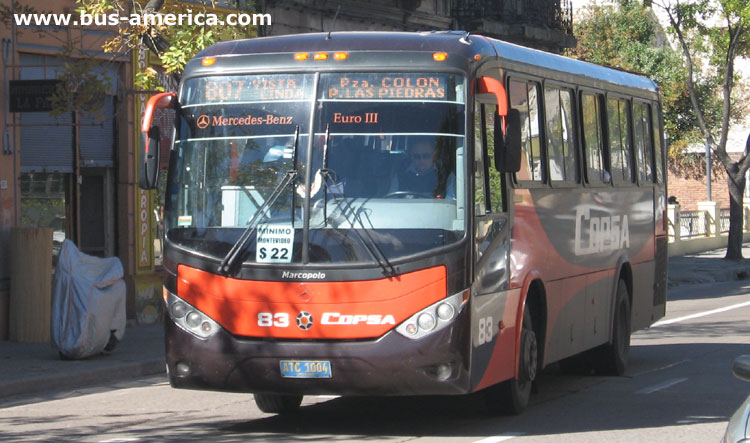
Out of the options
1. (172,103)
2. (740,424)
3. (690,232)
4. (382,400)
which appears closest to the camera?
(740,424)

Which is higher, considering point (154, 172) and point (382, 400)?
point (154, 172)

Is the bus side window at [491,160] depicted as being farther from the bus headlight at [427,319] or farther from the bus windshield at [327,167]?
the bus headlight at [427,319]

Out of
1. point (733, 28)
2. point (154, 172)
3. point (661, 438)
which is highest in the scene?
point (733, 28)

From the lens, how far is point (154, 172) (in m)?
9.24

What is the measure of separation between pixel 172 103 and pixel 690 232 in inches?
1239

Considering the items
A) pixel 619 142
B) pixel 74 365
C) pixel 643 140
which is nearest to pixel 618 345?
pixel 619 142

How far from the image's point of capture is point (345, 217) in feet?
28.8

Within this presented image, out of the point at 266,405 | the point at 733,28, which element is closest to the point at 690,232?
the point at 733,28

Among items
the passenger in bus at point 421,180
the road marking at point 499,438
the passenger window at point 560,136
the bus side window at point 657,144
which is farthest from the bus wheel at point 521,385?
Result: the bus side window at point 657,144

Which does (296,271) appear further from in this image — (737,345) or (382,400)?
(737,345)

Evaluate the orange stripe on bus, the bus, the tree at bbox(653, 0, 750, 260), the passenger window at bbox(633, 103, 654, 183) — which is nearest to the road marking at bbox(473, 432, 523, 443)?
the bus

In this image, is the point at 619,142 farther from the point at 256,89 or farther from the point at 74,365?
the point at 74,365

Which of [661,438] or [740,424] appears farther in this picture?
[661,438]

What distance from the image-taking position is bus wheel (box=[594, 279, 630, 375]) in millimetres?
13148
